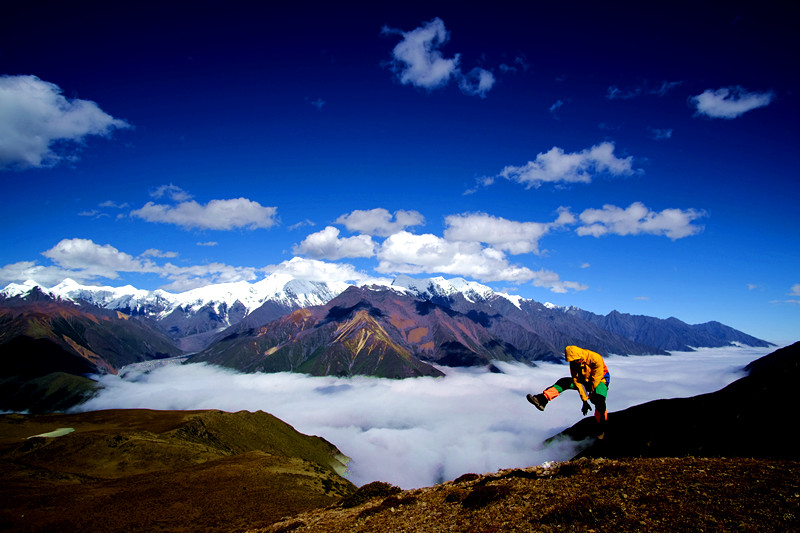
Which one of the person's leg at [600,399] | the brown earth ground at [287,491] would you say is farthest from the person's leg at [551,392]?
the brown earth ground at [287,491]

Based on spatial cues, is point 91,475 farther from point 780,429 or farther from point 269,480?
point 780,429

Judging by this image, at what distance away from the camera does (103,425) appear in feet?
459

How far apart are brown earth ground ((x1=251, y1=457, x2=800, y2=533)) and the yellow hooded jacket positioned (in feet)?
16.2

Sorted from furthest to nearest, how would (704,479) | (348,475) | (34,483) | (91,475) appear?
(348,475) → (91,475) → (34,483) → (704,479)

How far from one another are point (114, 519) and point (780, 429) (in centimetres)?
8062

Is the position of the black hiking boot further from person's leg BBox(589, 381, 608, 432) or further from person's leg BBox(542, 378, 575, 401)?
person's leg BBox(589, 381, 608, 432)

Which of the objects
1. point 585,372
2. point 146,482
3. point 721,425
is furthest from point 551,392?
point 146,482

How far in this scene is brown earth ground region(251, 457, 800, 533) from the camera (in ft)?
44.7

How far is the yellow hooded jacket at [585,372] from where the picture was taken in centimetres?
1570

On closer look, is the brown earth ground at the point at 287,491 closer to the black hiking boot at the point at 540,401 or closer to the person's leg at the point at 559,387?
the black hiking boot at the point at 540,401

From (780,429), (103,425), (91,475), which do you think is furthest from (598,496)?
(103,425)

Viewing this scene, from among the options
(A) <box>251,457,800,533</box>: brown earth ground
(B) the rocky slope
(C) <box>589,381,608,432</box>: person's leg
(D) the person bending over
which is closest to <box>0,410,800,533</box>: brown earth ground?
(A) <box>251,457,800,533</box>: brown earth ground

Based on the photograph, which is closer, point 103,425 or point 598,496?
point 598,496

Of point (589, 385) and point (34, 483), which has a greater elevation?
point (589, 385)
